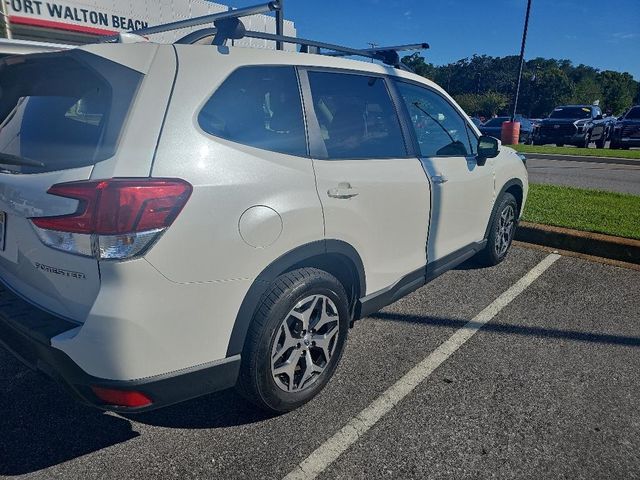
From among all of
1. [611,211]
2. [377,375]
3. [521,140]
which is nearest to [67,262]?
[377,375]

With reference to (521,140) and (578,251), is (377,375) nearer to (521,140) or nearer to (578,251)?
(578,251)

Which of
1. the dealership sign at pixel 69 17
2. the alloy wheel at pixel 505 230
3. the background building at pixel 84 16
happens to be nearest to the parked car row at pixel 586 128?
the background building at pixel 84 16

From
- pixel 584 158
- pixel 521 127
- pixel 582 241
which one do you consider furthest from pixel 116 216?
pixel 521 127

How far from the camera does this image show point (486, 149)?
364 centimetres

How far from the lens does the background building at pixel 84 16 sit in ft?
46.1

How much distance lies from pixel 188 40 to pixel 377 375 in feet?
7.10

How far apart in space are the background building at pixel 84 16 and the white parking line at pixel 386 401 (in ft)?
43.7

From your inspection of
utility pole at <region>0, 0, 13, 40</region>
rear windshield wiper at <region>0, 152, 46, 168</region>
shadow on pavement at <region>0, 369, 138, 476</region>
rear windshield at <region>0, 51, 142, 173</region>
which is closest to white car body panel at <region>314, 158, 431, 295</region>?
rear windshield at <region>0, 51, 142, 173</region>

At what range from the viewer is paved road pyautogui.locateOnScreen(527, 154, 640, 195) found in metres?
9.09

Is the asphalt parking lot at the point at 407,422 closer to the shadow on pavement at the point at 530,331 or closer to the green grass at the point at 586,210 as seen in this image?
the shadow on pavement at the point at 530,331

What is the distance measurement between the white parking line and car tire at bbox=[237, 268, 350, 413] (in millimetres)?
297

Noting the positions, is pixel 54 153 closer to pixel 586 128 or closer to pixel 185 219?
pixel 185 219

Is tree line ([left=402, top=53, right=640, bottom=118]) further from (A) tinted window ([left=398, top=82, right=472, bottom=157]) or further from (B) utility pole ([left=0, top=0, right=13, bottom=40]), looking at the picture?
(A) tinted window ([left=398, top=82, right=472, bottom=157])

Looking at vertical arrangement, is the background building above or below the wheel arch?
above
